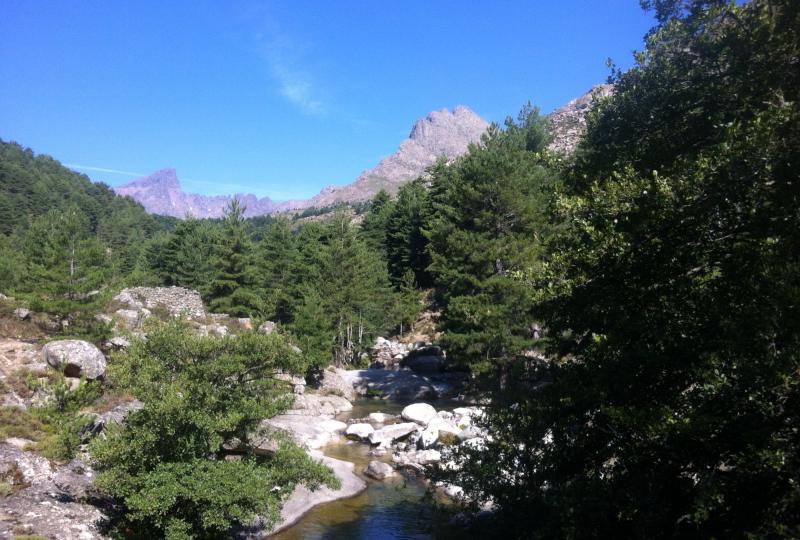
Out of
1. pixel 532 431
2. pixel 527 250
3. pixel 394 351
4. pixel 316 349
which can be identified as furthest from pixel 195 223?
pixel 532 431

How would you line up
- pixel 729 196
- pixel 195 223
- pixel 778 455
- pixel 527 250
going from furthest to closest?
pixel 195 223, pixel 527 250, pixel 729 196, pixel 778 455

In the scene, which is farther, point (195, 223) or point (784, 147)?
point (195, 223)

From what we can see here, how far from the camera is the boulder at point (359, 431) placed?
24062 mm

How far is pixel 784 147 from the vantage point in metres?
5.87

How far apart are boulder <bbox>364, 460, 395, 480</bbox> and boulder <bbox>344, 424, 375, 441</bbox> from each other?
4.35 m

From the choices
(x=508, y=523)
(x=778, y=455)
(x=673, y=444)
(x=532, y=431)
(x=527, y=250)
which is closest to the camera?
(x=778, y=455)

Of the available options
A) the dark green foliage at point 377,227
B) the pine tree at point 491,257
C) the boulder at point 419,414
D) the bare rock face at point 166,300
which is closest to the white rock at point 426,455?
the boulder at point 419,414

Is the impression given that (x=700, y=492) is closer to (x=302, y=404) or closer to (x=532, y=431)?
(x=532, y=431)

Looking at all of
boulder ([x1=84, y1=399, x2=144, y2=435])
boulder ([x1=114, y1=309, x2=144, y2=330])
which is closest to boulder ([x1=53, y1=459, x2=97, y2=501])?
boulder ([x1=84, y1=399, x2=144, y2=435])

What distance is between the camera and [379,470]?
755 inches

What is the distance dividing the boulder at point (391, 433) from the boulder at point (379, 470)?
3.16 m

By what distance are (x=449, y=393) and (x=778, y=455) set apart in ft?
99.8

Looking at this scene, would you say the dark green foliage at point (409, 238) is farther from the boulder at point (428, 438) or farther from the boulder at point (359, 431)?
the boulder at point (428, 438)

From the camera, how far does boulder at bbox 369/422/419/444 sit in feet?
75.3
